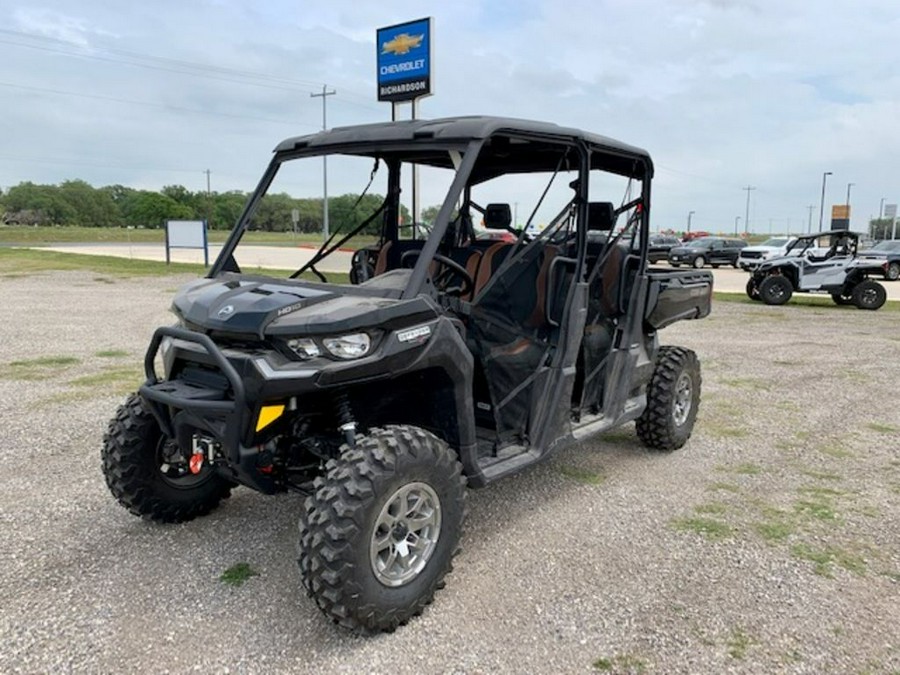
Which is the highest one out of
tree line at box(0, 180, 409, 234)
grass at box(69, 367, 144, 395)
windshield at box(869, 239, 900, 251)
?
tree line at box(0, 180, 409, 234)

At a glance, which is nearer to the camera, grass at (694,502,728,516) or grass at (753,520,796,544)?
grass at (753,520,796,544)

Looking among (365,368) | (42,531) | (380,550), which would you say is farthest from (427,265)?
(42,531)

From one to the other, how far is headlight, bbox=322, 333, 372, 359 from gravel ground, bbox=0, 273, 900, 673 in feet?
3.83

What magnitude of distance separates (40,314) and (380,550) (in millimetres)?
11547

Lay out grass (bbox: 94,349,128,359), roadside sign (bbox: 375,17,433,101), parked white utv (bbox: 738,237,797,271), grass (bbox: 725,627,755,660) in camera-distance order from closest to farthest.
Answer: grass (bbox: 725,627,755,660), grass (bbox: 94,349,128,359), roadside sign (bbox: 375,17,433,101), parked white utv (bbox: 738,237,797,271)

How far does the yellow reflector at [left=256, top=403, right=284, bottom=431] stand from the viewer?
9.27ft

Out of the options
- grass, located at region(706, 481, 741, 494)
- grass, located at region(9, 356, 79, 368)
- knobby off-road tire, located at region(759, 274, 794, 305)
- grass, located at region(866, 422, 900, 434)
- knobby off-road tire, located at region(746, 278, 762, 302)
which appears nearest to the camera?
grass, located at region(706, 481, 741, 494)

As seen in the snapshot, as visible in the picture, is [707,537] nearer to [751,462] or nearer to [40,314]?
[751,462]

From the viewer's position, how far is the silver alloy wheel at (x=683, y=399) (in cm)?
539

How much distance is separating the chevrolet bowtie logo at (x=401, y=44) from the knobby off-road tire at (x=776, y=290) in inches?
437

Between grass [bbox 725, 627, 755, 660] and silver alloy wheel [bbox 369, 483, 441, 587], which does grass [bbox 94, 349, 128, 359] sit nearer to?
silver alloy wheel [bbox 369, 483, 441, 587]

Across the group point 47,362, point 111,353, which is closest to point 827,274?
point 111,353

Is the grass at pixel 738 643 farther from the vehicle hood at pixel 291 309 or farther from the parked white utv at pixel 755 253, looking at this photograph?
the parked white utv at pixel 755 253

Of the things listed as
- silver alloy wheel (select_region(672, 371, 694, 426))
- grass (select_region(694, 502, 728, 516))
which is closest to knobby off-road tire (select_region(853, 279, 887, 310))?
silver alloy wheel (select_region(672, 371, 694, 426))
